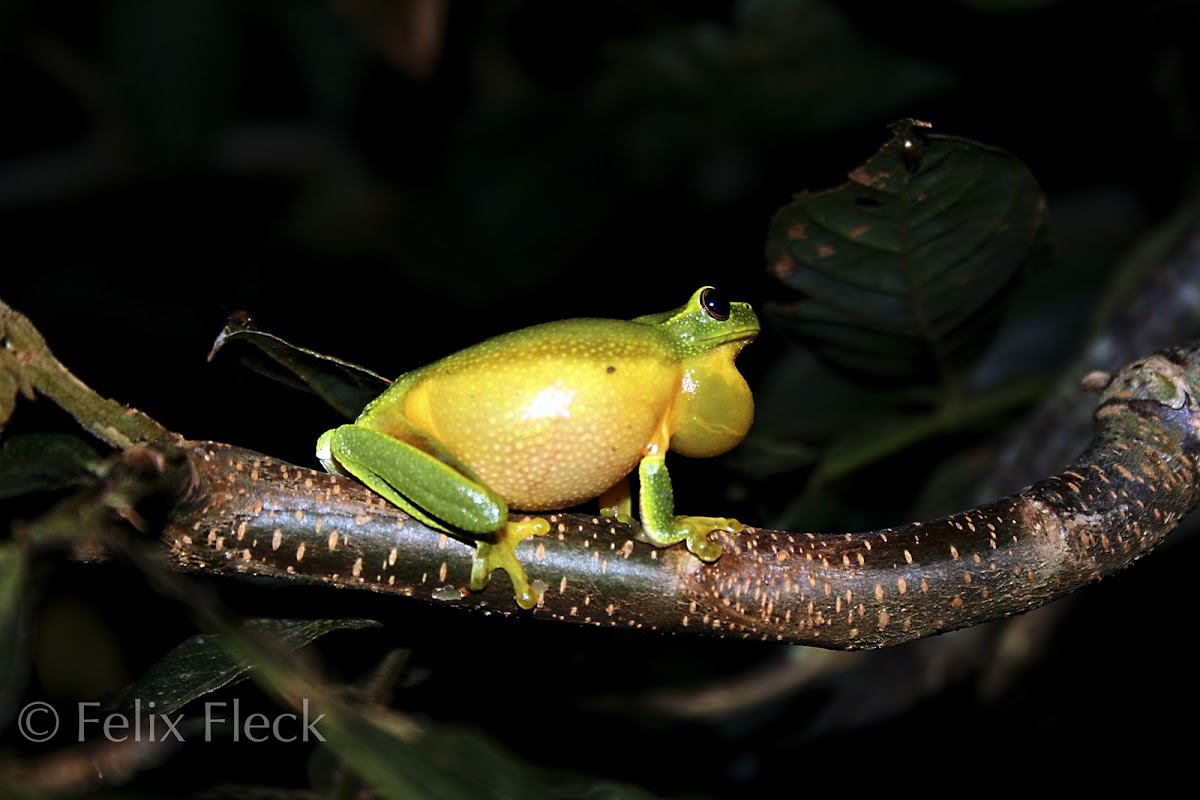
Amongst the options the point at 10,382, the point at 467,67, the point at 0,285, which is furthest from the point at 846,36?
the point at 0,285

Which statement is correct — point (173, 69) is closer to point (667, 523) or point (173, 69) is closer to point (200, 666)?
point (200, 666)

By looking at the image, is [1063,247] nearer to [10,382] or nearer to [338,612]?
[338,612]

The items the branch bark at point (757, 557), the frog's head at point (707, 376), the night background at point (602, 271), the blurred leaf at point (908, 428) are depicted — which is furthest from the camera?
the blurred leaf at point (908, 428)

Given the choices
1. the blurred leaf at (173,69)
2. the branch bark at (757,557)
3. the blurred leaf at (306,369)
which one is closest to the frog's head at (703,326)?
the branch bark at (757,557)

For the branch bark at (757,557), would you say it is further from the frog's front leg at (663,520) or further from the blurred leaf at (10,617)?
the blurred leaf at (10,617)

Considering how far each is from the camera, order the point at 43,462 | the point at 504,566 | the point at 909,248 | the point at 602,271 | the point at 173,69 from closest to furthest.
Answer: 1. the point at 43,462
2. the point at 504,566
3. the point at 909,248
4. the point at 602,271
5. the point at 173,69

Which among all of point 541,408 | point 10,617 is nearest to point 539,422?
point 541,408

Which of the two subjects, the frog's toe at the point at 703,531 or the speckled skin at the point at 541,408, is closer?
the frog's toe at the point at 703,531
